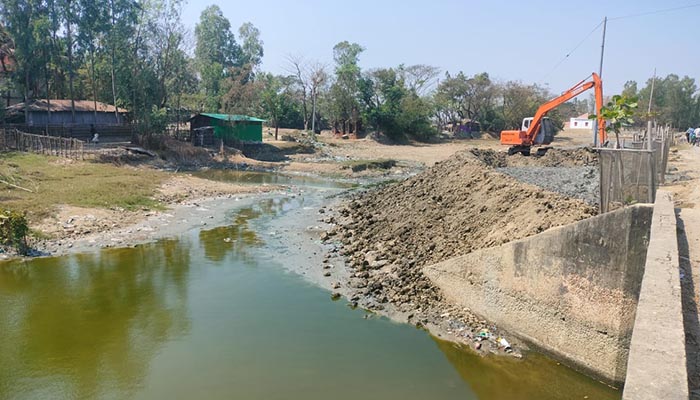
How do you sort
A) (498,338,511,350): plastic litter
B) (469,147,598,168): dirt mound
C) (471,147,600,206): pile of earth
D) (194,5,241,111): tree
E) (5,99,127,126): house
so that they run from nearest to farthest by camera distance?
(498,338,511,350): plastic litter < (471,147,600,206): pile of earth < (469,147,598,168): dirt mound < (5,99,127,126): house < (194,5,241,111): tree

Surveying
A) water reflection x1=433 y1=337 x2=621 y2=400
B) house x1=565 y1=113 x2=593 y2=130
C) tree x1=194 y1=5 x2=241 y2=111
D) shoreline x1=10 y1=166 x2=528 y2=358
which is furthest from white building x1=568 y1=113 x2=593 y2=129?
water reflection x1=433 y1=337 x2=621 y2=400

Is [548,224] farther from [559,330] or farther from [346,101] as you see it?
[346,101]

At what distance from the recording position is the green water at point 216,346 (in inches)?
372

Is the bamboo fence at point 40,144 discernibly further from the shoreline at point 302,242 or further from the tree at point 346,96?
the tree at point 346,96

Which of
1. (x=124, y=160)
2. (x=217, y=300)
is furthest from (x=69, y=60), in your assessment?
(x=217, y=300)

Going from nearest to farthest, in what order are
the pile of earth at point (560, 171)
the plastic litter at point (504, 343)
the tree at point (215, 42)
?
the plastic litter at point (504, 343), the pile of earth at point (560, 171), the tree at point (215, 42)

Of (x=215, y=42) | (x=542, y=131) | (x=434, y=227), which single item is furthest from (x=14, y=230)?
(x=215, y=42)

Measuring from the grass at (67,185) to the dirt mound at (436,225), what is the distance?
34.8ft

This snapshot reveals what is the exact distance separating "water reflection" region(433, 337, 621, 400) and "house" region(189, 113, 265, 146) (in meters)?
40.7

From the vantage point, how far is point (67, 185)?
80.2ft

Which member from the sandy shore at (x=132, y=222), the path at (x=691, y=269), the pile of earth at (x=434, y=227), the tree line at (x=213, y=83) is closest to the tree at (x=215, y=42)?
the tree line at (x=213, y=83)

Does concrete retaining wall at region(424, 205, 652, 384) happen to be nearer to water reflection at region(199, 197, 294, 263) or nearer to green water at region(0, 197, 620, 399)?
green water at region(0, 197, 620, 399)

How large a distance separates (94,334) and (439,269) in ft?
28.0

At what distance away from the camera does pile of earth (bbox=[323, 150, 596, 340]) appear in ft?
41.9
